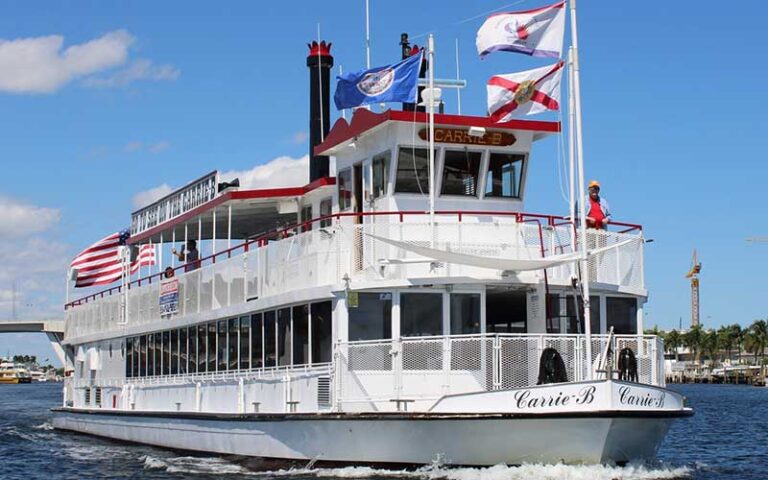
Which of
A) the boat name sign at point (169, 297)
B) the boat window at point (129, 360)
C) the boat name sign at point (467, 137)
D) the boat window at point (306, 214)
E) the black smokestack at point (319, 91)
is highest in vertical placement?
the black smokestack at point (319, 91)

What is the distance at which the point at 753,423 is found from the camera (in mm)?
45250

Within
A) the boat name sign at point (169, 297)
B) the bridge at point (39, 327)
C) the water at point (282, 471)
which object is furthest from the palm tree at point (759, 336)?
the boat name sign at point (169, 297)

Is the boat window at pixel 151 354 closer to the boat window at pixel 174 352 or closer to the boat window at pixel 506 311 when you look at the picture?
the boat window at pixel 174 352

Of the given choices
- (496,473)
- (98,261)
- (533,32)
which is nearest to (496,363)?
(496,473)

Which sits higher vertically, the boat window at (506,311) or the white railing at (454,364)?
the boat window at (506,311)

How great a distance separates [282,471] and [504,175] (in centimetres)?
679

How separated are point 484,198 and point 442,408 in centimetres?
531

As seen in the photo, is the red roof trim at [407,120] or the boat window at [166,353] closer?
the red roof trim at [407,120]

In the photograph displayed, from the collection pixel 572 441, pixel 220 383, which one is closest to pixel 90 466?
pixel 220 383

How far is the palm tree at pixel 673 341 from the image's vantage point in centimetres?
17675

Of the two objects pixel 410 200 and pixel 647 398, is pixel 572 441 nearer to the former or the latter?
pixel 647 398

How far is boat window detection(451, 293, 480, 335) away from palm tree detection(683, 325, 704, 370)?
157 meters

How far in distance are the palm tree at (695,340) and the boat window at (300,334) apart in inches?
6138

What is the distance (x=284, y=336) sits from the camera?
2116 centimetres
